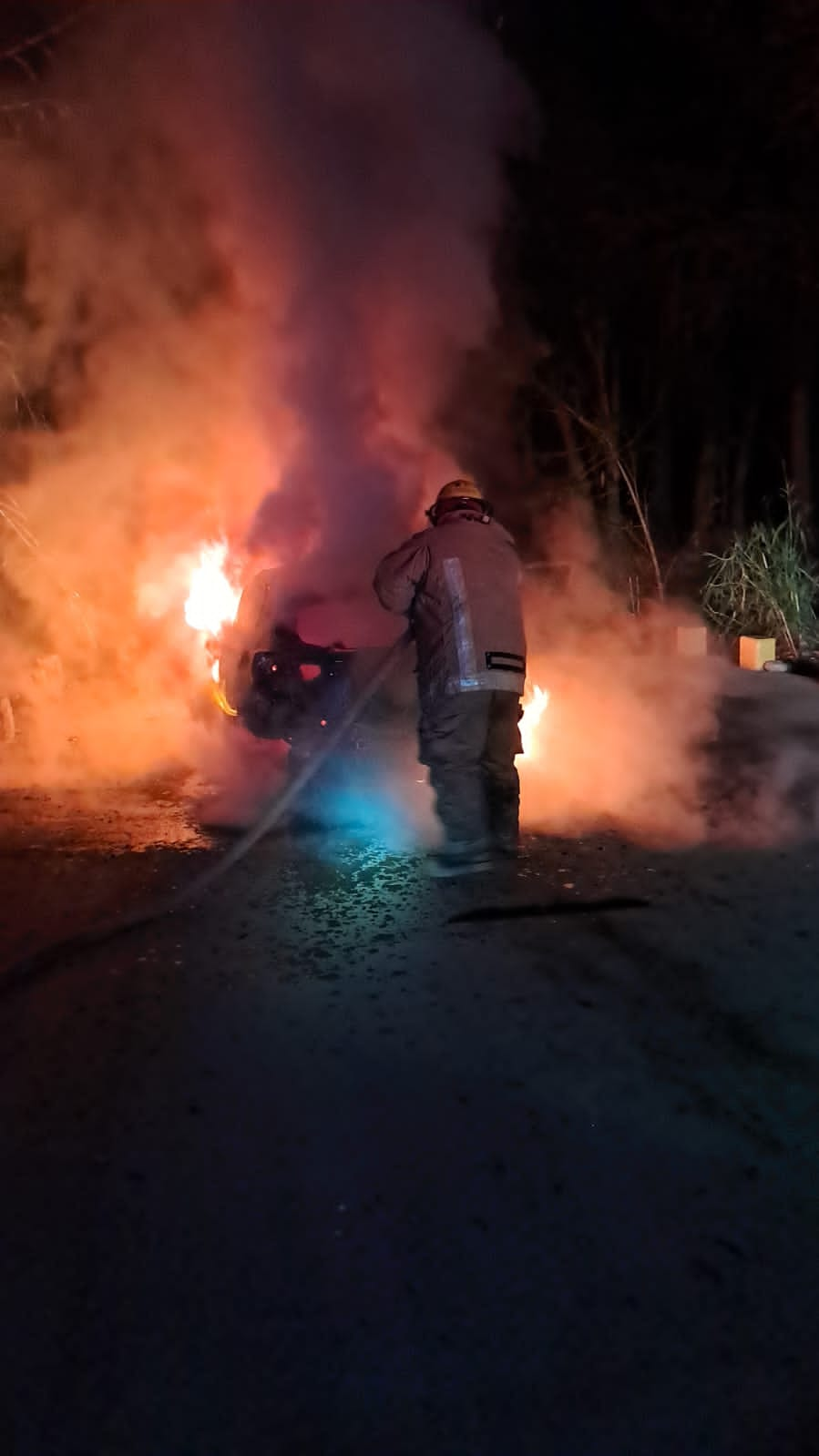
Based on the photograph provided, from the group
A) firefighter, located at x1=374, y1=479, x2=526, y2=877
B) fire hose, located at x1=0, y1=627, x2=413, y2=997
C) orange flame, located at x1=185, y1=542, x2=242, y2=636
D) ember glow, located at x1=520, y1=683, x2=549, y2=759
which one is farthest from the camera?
orange flame, located at x1=185, y1=542, x2=242, y2=636

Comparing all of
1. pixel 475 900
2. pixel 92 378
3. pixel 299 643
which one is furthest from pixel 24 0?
pixel 475 900

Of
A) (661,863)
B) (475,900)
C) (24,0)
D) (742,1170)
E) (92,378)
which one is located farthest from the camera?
(92,378)

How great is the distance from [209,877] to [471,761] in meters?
1.25

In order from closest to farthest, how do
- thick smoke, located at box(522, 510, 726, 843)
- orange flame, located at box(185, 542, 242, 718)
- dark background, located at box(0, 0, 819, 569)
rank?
thick smoke, located at box(522, 510, 726, 843)
orange flame, located at box(185, 542, 242, 718)
dark background, located at box(0, 0, 819, 569)

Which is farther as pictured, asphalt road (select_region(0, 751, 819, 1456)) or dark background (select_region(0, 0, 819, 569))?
dark background (select_region(0, 0, 819, 569))

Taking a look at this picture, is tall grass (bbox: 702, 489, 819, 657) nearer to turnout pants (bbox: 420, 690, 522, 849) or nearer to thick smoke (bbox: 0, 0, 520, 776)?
thick smoke (bbox: 0, 0, 520, 776)

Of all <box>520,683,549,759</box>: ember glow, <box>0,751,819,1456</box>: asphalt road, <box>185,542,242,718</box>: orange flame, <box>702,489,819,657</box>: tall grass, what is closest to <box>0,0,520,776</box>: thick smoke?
<box>185,542,242,718</box>: orange flame

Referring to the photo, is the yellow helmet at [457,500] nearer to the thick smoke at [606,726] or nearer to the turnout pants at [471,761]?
the turnout pants at [471,761]

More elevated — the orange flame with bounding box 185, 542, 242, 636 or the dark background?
the dark background

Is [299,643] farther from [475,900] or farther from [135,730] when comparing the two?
[135,730]

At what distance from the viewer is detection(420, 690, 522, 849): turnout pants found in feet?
17.1

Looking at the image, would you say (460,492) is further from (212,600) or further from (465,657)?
(212,600)

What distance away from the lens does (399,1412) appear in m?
2.05

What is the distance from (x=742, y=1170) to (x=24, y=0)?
26.6 ft
